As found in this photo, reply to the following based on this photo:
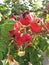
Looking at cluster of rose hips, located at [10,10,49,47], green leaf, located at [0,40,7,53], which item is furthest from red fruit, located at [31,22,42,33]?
green leaf, located at [0,40,7,53]

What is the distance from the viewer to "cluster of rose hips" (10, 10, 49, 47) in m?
0.91

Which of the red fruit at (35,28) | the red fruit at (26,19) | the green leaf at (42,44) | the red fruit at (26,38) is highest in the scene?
the red fruit at (26,19)

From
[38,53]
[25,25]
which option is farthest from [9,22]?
[38,53]

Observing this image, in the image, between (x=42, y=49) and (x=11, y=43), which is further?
(x=42, y=49)

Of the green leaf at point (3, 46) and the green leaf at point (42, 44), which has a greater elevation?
the green leaf at point (3, 46)

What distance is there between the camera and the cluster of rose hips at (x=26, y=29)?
91 centimetres

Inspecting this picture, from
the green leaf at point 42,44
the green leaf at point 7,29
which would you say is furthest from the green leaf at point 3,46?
the green leaf at point 42,44

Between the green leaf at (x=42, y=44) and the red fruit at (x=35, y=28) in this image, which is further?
the green leaf at (x=42, y=44)

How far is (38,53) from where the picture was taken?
3.41ft

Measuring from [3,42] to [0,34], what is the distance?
0.13 feet

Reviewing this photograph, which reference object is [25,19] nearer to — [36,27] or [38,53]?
[36,27]

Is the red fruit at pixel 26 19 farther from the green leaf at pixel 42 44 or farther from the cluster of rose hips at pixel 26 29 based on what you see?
the green leaf at pixel 42 44

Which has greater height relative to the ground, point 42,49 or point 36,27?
point 36,27

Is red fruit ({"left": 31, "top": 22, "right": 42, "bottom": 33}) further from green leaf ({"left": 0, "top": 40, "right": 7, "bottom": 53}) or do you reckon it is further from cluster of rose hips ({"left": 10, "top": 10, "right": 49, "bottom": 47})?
green leaf ({"left": 0, "top": 40, "right": 7, "bottom": 53})
